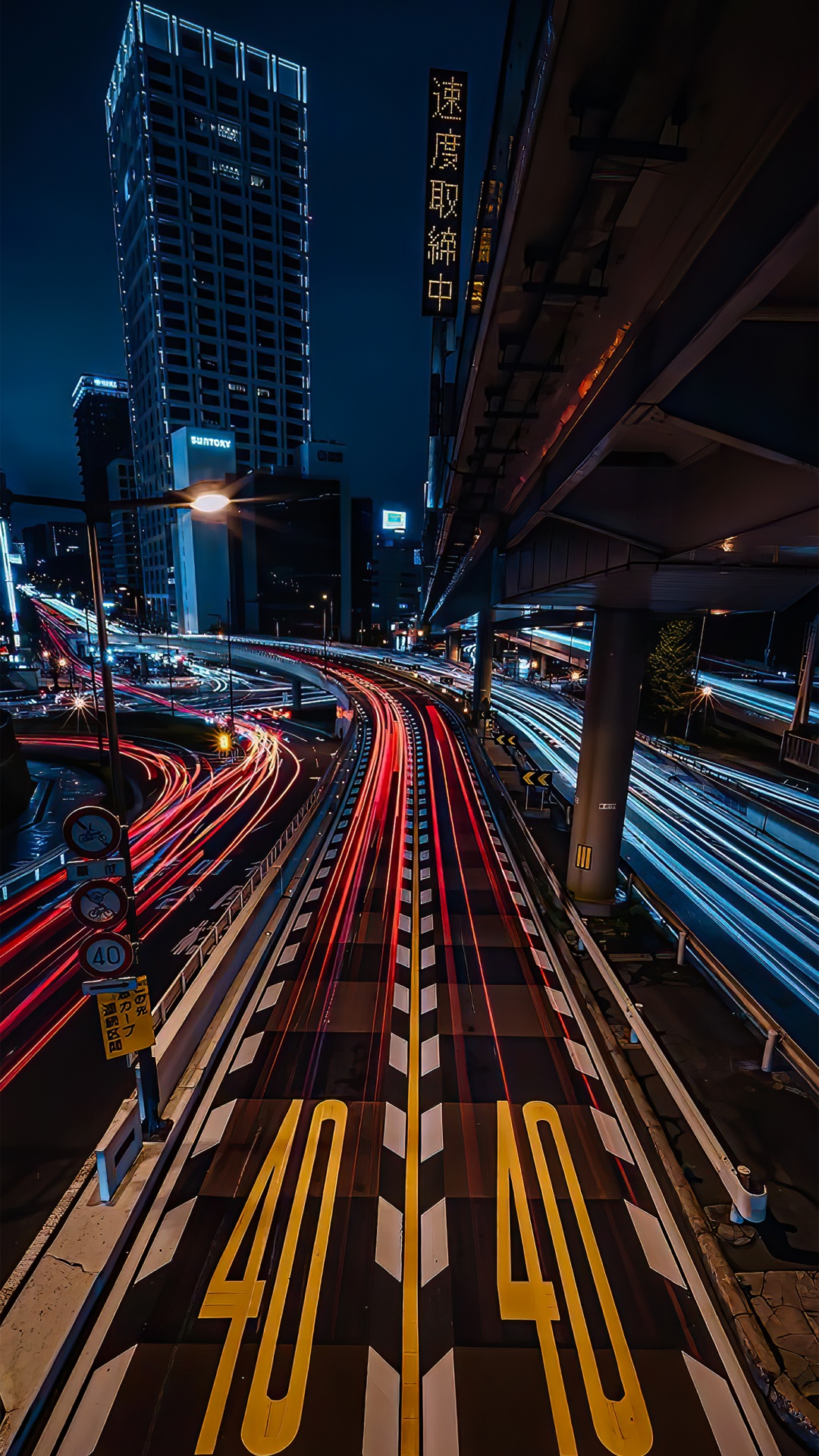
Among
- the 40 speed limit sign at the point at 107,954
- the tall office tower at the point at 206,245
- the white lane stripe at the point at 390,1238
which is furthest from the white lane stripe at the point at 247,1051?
the tall office tower at the point at 206,245

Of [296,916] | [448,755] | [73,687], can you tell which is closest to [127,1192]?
[296,916]

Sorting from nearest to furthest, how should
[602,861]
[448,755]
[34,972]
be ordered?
[34,972], [602,861], [448,755]

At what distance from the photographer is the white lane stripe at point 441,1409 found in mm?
4590

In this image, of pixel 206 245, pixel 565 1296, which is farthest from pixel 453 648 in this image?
pixel 565 1296

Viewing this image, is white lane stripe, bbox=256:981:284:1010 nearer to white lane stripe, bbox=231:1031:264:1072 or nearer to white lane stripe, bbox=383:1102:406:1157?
white lane stripe, bbox=231:1031:264:1072

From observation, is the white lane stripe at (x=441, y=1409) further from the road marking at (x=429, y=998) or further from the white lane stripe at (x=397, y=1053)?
the road marking at (x=429, y=998)

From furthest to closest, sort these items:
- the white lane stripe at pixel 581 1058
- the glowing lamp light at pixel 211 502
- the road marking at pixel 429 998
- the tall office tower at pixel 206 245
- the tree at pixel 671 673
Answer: the tall office tower at pixel 206 245 → the tree at pixel 671 673 → the road marking at pixel 429 998 → the white lane stripe at pixel 581 1058 → the glowing lamp light at pixel 211 502

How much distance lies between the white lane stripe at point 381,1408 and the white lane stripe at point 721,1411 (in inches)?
107

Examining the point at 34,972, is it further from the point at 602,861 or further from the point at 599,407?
the point at 599,407

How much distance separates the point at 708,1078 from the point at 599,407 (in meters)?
9.99

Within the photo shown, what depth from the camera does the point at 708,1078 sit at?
880 cm

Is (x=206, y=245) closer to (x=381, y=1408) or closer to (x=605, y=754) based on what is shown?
(x=605, y=754)

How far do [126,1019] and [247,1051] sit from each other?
323 centimetres

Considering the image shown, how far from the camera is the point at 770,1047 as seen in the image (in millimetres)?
8750
